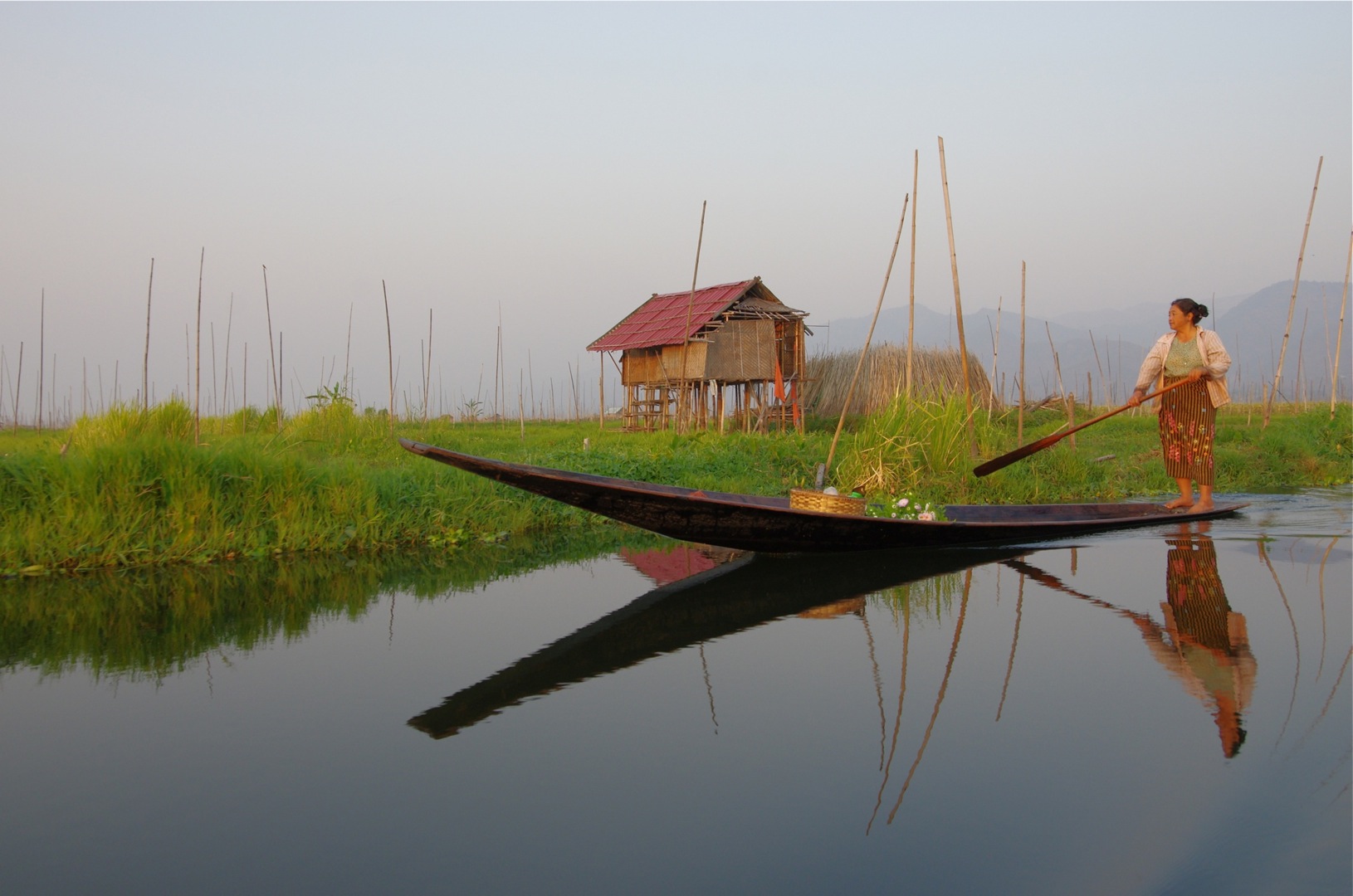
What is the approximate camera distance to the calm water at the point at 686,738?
6.31 feet

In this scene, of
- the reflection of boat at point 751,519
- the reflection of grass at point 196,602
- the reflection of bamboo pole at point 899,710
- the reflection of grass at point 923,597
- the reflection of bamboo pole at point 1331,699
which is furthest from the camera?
the reflection of grass at point 923,597

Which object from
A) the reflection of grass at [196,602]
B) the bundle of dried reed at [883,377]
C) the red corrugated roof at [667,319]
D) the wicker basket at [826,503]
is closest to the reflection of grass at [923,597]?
the wicker basket at [826,503]

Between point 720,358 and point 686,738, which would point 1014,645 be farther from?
point 720,358

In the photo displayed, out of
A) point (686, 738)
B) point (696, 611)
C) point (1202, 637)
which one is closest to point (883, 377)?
point (696, 611)

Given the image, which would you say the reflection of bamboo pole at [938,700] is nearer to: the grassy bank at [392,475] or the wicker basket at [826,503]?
the wicker basket at [826,503]

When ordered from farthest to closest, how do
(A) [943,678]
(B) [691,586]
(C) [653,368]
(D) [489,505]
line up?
1. (C) [653,368]
2. (D) [489,505]
3. (B) [691,586]
4. (A) [943,678]

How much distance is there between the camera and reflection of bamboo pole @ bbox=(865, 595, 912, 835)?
217 centimetres

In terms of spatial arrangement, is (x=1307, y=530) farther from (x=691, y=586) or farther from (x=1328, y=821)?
(x=1328, y=821)

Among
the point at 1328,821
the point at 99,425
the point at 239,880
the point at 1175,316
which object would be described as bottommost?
the point at 239,880

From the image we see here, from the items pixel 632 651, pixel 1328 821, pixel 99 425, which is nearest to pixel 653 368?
pixel 99 425

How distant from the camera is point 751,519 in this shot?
4.55m

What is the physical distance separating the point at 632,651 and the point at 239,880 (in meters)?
1.82

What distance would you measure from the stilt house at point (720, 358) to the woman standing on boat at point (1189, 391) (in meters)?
8.36

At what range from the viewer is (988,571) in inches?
198
